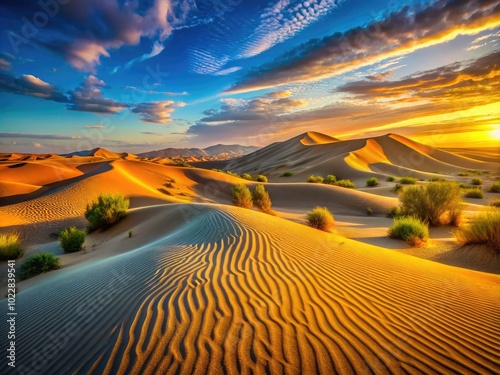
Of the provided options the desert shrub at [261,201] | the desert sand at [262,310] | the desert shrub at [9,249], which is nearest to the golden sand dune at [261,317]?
the desert sand at [262,310]

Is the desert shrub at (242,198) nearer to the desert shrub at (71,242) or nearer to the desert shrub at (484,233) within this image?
the desert shrub at (71,242)

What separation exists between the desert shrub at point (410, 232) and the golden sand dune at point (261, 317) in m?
3.12

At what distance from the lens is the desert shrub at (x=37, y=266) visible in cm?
692

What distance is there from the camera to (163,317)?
293 centimetres

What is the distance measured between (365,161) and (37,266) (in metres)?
45.3

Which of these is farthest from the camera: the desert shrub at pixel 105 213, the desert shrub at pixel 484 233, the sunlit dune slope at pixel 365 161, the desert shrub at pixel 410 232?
the sunlit dune slope at pixel 365 161

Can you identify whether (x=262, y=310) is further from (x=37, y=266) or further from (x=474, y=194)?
(x=474, y=194)

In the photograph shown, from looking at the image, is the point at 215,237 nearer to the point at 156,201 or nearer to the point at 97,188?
the point at 156,201

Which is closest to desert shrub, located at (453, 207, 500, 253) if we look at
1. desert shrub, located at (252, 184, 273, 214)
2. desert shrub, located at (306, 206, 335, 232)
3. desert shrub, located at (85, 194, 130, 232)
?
desert shrub, located at (306, 206, 335, 232)

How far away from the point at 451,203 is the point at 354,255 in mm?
7648

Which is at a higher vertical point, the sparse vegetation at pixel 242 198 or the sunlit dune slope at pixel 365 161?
the sunlit dune slope at pixel 365 161

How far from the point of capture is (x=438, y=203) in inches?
416

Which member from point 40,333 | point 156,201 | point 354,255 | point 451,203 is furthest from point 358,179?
point 40,333

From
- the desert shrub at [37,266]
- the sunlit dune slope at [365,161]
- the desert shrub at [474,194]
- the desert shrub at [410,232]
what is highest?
the sunlit dune slope at [365,161]
